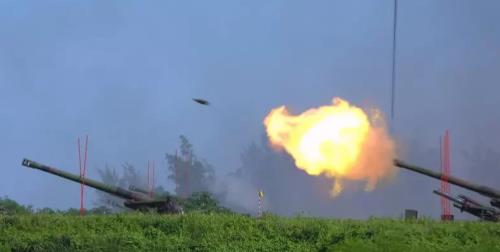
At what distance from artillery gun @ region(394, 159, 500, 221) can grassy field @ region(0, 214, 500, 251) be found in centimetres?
642

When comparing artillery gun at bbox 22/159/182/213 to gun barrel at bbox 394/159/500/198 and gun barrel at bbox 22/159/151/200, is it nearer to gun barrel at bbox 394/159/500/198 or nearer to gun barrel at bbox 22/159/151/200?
gun barrel at bbox 22/159/151/200

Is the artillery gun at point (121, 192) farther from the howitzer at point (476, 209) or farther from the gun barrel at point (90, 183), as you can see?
the howitzer at point (476, 209)

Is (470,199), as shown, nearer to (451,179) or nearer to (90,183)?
(451,179)

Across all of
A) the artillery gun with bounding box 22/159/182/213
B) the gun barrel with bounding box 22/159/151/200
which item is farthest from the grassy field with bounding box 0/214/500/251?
the gun barrel with bounding box 22/159/151/200

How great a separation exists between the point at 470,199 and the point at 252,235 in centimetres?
949

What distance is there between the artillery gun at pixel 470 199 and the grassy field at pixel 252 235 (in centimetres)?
642

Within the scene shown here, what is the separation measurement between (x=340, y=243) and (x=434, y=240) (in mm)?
1680

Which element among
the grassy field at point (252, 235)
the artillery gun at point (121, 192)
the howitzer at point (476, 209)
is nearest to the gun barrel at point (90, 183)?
the artillery gun at point (121, 192)

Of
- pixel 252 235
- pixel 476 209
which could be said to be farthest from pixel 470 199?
pixel 252 235

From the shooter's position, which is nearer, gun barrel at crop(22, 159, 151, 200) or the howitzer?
the howitzer

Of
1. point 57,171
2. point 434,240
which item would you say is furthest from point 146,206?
point 434,240

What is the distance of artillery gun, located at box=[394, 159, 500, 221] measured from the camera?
66.4ft

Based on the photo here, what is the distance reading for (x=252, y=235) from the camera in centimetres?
1361

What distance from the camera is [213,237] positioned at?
44.1 ft
